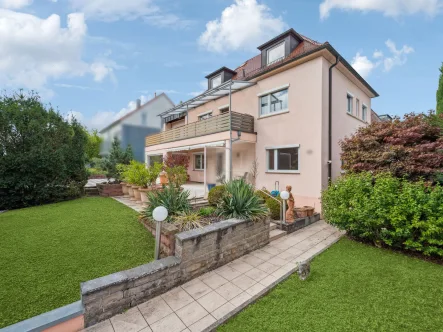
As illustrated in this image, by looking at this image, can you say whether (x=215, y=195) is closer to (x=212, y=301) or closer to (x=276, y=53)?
(x=212, y=301)

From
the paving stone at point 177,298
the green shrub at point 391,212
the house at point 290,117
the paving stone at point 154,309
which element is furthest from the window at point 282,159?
the paving stone at point 154,309

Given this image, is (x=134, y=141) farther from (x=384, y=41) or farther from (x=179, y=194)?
(x=384, y=41)

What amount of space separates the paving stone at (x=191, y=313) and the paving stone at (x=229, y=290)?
1.75 feet

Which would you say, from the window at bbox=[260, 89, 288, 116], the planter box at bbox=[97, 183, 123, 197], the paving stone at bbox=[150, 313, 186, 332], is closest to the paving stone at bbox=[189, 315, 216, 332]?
the paving stone at bbox=[150, 313, 186, 332]

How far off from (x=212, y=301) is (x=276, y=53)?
13426 millimetres

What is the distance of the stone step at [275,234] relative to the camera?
6769mm

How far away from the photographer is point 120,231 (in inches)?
249

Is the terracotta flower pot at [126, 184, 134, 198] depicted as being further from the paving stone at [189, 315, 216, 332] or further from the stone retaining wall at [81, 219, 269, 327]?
the paving stone at [189, 315, 216, 332]

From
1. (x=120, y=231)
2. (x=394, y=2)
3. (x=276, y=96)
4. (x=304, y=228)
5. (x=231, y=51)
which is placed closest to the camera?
(x=120, y=231)

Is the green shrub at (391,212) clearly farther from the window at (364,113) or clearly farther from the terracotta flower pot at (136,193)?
the window at (364,113)

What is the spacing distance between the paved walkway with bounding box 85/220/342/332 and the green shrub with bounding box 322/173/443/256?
4.81 feet

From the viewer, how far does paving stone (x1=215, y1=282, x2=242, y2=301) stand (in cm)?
391

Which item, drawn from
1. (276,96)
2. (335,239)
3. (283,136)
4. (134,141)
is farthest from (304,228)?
(134,141)

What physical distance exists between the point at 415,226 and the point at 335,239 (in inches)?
87.4
